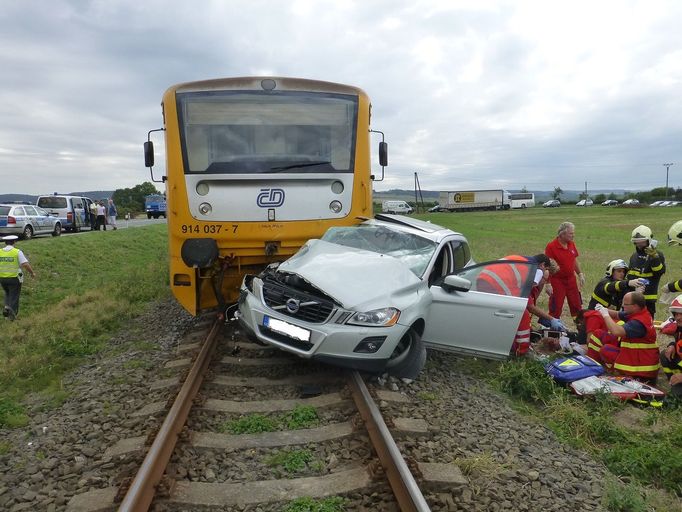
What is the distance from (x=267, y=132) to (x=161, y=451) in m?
4.34

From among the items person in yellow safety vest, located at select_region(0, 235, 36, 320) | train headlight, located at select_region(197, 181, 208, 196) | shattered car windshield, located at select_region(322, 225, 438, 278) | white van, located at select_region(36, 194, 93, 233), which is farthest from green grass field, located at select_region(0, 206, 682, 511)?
white van, located at select_region(36, 194, 93, 233)

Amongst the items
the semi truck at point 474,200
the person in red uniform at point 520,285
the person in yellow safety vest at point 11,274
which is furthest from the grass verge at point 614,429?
the semi truck at point 474,200

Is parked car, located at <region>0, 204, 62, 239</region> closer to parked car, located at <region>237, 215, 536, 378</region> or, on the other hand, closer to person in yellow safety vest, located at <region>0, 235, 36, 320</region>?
person in yellow safety vest, located at <region>0, 235, 36, 320</region>

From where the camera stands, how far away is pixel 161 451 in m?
3.70

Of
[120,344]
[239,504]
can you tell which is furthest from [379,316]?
[120,344]

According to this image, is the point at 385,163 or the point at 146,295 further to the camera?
the point at 146,295

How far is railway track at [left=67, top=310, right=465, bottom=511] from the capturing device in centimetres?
331

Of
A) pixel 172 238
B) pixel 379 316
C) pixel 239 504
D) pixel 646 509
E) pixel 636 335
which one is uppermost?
pixel 172 238

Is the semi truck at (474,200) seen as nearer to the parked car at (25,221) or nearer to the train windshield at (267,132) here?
the parked car at (25,221)

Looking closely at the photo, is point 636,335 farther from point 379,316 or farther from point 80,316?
point 80,316

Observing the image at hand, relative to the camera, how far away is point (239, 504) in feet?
10.8

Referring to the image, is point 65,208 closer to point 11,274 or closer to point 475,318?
point 11,274

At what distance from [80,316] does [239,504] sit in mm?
6644

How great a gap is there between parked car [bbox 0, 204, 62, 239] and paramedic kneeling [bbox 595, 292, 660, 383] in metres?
19.9
